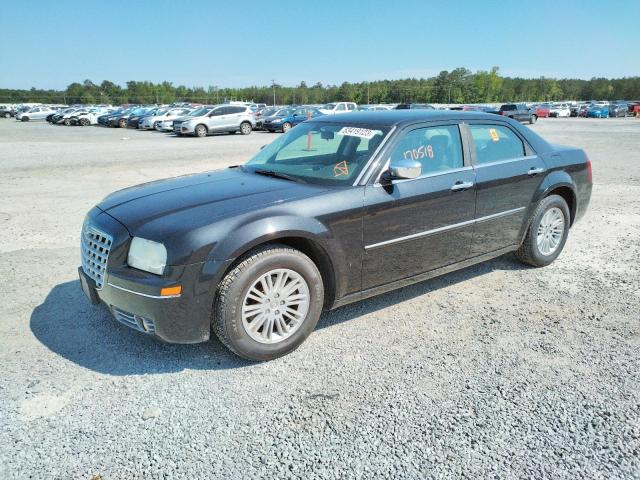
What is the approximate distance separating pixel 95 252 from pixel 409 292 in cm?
265

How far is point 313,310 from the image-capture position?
353cm

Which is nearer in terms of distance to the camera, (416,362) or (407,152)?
(416,362)

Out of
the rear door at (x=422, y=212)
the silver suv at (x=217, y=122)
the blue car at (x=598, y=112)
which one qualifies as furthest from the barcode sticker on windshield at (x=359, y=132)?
the blue car at (x=598, y=112)

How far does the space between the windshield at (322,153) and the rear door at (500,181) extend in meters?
1.04

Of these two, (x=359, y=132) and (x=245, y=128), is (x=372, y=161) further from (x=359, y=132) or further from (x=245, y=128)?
(x=245, y=128)

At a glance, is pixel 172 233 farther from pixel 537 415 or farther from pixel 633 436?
pixel 633 436

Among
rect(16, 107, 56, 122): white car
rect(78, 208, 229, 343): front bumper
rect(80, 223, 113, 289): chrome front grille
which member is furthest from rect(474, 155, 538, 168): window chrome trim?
→ rect(16, 107, 56, 122): white car

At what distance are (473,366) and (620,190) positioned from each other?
26.0 ft

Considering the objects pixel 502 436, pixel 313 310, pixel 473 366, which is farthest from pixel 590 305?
pixel 313 310

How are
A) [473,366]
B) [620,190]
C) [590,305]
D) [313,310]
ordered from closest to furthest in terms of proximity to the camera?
1. [473,366]
2. [313,310]
3. [590,305]
4. [620,190]

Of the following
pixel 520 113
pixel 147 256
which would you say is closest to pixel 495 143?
pixel 147 256

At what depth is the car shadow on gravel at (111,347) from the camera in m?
3.36

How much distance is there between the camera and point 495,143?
15.3 feet

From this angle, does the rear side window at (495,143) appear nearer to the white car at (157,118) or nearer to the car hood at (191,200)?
the car hood at (191,200)
